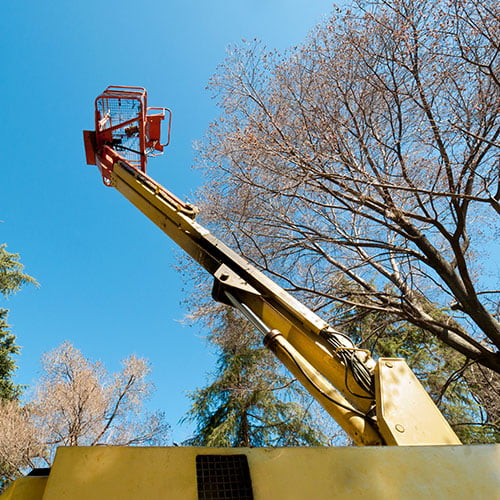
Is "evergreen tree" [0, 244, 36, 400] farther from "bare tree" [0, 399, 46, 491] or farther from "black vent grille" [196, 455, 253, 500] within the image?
"black vent grille" [196, 455, 253, 500]

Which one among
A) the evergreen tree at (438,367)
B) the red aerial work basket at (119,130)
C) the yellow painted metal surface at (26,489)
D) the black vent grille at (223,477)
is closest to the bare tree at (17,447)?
the red aerial work basket at (119,130)

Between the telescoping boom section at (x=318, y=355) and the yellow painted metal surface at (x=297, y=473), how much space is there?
2.56 feet

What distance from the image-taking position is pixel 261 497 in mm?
1280

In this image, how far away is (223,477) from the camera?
1.33 m

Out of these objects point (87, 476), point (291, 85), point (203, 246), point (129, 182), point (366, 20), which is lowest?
point (87, 476)

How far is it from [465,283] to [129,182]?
17.0 feet

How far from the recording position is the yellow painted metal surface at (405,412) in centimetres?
219

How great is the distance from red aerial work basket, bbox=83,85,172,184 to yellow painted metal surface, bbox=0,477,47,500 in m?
5.94

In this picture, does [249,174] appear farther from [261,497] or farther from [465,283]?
[261,497]

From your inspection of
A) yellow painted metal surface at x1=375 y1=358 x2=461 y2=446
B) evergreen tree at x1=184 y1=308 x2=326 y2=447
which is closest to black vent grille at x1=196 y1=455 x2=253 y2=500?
yellow painted metal surface at x1=375 y1=358 x2=461 y2=446

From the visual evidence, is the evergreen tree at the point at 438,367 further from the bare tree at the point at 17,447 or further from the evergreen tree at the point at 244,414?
the bare tree at the point at 17,447

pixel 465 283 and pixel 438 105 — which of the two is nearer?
pixel 465 283

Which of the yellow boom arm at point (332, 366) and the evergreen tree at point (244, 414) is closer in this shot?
the yellow boom arm at point (332, 366)

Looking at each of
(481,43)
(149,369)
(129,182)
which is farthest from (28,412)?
(481,43)
